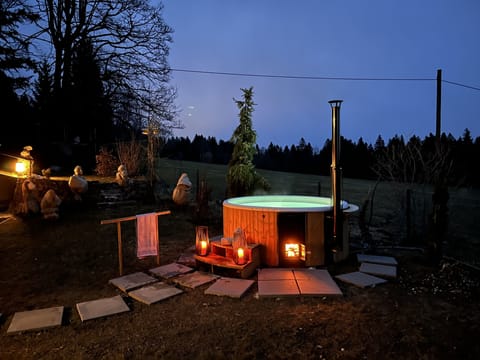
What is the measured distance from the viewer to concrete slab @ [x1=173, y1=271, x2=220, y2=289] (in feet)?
Result: 14.7

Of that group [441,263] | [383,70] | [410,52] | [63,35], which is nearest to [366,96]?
[383,70]

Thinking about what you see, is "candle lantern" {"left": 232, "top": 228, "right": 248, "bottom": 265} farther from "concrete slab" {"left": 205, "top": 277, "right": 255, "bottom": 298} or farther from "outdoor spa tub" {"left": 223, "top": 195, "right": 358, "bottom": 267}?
"outdoor spa tub" {"left": 223, "top": 195, "right": 358, "bottom": 267}

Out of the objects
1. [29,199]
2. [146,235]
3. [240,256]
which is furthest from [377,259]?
[29,199]

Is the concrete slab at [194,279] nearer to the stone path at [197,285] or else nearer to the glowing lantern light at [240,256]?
the stone path at [197,285]

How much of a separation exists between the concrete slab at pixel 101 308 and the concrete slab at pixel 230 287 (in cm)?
113

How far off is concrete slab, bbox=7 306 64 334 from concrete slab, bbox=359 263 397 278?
14.3 ft

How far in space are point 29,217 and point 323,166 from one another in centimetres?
2692

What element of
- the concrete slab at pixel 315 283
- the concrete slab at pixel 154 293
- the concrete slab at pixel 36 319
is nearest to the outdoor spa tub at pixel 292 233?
the concrete slab at pixel 315 283

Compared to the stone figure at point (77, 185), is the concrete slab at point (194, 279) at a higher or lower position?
lower

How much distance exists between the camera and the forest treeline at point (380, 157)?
7449 mm

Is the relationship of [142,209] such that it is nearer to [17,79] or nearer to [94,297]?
[94,297]

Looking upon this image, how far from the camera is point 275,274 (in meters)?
4.75


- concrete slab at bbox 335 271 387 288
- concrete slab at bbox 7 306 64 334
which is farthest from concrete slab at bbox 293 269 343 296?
concrete slab at bbox 7 306 64 334

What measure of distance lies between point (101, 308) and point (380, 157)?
24.8 feet
